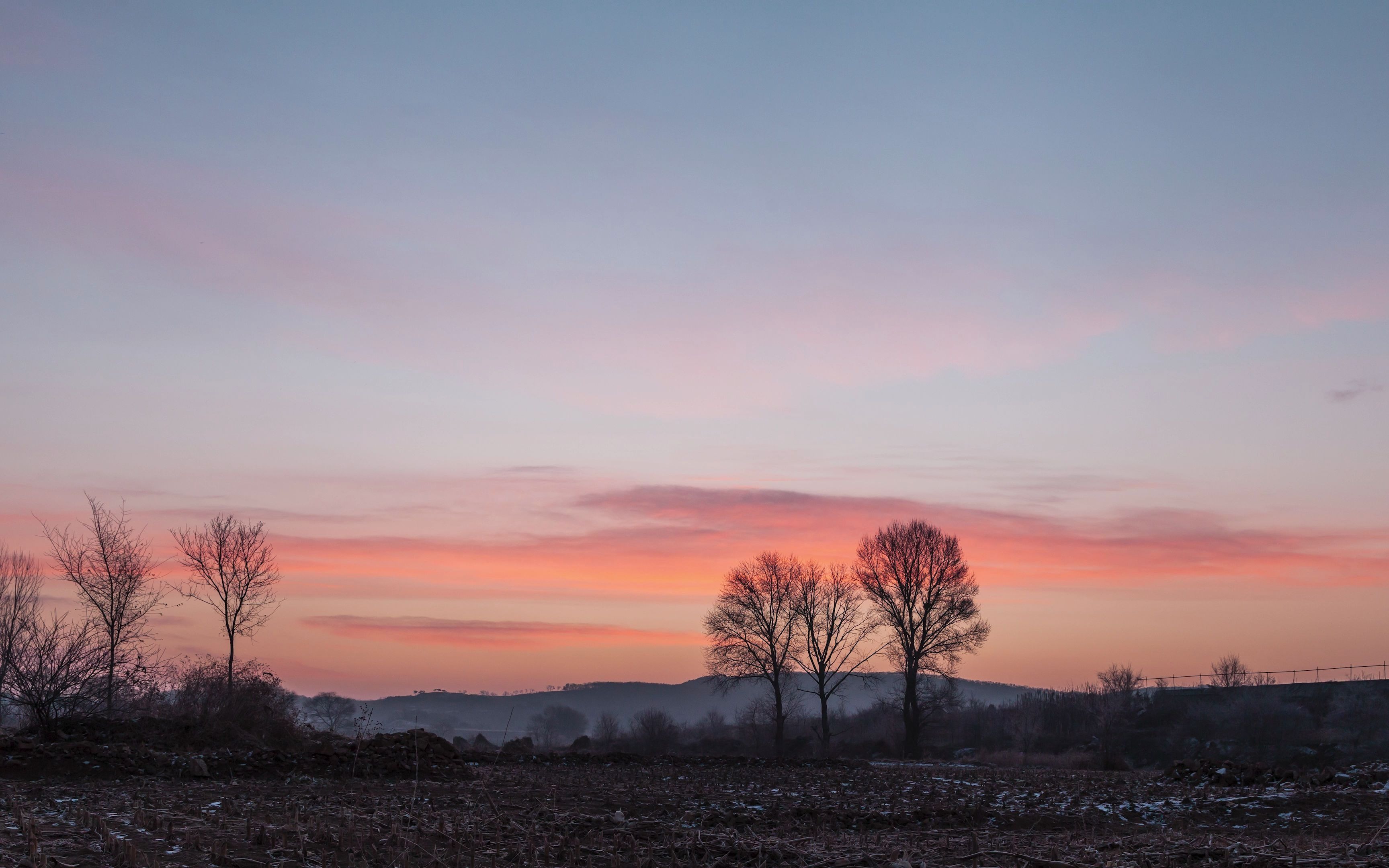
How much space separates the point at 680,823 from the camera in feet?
37.9

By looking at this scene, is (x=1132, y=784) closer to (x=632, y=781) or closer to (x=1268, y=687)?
(x=632, y=781)

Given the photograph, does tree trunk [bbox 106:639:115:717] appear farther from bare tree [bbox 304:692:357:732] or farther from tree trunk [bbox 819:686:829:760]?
tree trunk [bbox 819:686:829:760]

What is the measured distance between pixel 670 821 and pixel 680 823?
57 cm

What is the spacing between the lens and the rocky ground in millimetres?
8227

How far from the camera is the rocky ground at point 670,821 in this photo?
8227mm

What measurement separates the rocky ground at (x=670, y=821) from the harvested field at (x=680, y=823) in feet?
0.16

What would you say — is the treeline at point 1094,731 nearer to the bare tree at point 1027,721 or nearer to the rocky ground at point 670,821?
the bare tree at point 1027,721

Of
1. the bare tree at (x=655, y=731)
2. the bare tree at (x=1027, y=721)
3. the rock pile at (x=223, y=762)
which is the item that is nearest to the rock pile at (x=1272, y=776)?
the rock pile at (x=223, y=762)

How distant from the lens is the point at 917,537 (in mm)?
54375

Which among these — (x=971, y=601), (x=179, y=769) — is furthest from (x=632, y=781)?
(x=971, y=601)

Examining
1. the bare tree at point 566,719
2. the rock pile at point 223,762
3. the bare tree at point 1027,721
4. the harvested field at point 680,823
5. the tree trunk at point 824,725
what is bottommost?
the bare tree at point 566,719

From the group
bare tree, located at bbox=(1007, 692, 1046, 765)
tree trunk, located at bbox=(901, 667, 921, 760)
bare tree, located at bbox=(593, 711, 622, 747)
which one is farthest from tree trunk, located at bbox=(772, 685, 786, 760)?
bare tree, located at bbox=(1007, 692, 1046, 765)

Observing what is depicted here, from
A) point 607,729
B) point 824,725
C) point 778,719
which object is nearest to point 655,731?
point 778,719

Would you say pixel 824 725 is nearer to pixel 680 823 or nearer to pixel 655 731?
pixel 655 731
